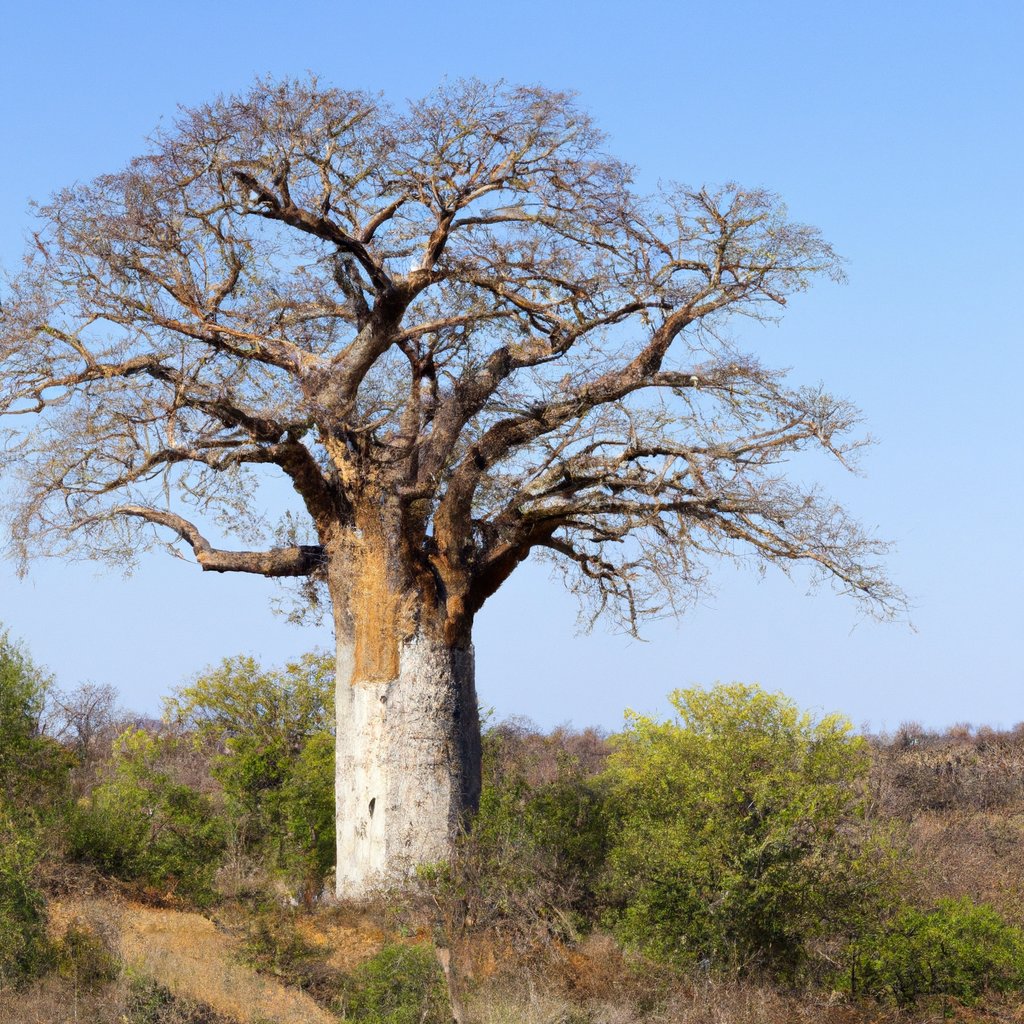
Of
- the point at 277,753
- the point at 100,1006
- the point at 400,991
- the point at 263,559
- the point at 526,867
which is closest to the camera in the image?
the point at 100,1006

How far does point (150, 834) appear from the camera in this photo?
1555 centimetres

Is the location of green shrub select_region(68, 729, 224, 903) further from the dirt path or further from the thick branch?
the thick branch

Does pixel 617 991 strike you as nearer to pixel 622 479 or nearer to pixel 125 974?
pixel 125 974

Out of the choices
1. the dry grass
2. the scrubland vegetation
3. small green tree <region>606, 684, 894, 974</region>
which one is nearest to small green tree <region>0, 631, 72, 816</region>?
the scrubland vegetation

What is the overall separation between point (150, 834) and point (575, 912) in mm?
5554

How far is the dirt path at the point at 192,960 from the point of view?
417 inches

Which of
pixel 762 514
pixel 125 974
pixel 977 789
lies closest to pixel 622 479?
Answer: pixel 762 514

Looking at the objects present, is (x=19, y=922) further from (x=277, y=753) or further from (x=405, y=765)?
(x=277, y=753)

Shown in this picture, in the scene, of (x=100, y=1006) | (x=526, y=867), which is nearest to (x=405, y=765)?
(x=526, y=867)

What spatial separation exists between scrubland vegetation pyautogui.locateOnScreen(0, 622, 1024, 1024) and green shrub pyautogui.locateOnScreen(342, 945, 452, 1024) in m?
0.02

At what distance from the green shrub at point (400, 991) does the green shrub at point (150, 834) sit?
11.9 feet

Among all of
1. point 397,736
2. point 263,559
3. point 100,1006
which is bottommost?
point 100,1006

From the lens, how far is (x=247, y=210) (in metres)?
13.7

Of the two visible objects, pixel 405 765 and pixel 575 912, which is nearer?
pixel 575 912
